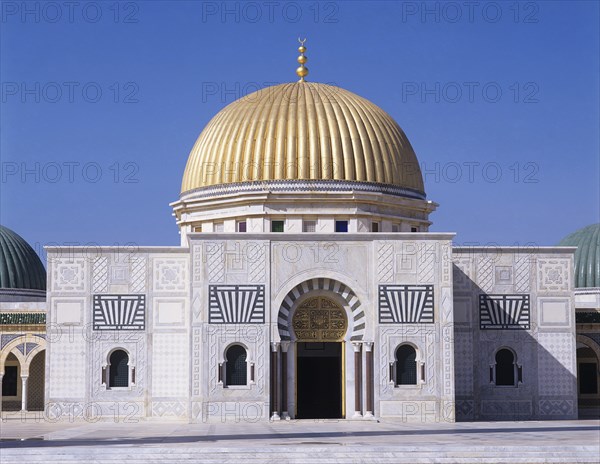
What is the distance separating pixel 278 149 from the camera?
3133cm

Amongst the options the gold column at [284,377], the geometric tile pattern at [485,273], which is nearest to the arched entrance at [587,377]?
the geometric tile pattern at [485,273]

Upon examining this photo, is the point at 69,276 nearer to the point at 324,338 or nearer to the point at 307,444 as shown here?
the point at 324,338

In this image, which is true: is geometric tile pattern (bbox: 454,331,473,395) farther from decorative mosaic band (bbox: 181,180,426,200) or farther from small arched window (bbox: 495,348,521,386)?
decorative mosaic band (bbox: 181,180,426,200)

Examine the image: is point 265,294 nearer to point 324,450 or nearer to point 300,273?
point 300,273

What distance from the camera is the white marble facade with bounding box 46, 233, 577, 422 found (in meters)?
27.8

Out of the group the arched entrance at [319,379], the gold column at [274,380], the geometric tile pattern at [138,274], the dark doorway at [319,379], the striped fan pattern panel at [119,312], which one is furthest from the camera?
the dark doorway at [319,379]

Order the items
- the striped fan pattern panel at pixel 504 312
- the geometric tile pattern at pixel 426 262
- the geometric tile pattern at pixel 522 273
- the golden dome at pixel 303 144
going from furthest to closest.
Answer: the golden dome at pixel 303 144, the geometric tile pattern at pixel 522 273, the striped fan pattern panel at pixel 504 312, the geometric tile pattern at pixel 426 262

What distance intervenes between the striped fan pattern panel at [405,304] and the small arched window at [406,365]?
700 millimetres

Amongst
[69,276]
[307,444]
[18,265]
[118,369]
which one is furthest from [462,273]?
[18,265]

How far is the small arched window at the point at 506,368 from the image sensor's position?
3008 cm

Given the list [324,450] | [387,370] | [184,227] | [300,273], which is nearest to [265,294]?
[300,273]

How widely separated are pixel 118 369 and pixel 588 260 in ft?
61.0

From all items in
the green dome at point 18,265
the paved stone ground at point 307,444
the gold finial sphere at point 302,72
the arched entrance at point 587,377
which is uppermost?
the gold finial sphere at point 302,72

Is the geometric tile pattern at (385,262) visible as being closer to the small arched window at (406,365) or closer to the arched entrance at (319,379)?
the small arched window at (406,365)
